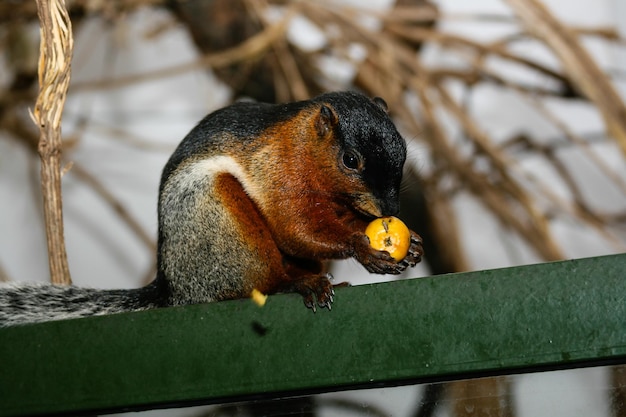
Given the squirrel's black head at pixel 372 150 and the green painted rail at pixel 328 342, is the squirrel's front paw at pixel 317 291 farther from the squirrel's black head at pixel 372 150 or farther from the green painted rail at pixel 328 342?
the squirrel's black head at pixel 372 150

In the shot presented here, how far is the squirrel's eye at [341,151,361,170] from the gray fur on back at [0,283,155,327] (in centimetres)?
58

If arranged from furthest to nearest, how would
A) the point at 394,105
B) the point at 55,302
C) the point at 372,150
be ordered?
the point at 394,105 < the point at 55,302 < the point at 372,150

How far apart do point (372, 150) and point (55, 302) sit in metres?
0.80

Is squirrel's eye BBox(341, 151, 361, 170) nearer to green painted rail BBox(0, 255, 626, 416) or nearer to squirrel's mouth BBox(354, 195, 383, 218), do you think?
squirrel's mouth BBox(354, 195, 383, 218)

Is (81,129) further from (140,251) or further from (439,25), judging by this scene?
(439,25)

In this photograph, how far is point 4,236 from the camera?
175 inches

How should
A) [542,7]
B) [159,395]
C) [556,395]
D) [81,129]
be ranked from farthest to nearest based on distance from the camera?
[81,129], [542,7], [159,395], [556,395]

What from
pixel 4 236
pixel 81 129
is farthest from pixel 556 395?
pixel 4 236

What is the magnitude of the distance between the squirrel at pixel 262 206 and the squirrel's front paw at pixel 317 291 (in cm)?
10

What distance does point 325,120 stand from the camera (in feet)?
6.22

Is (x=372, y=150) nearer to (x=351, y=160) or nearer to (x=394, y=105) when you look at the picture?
(x=351, y=160)

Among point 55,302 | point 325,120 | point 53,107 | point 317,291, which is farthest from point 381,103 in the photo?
point 55,302

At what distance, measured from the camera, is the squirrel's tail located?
188cm

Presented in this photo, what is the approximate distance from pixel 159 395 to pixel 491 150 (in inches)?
68.7
